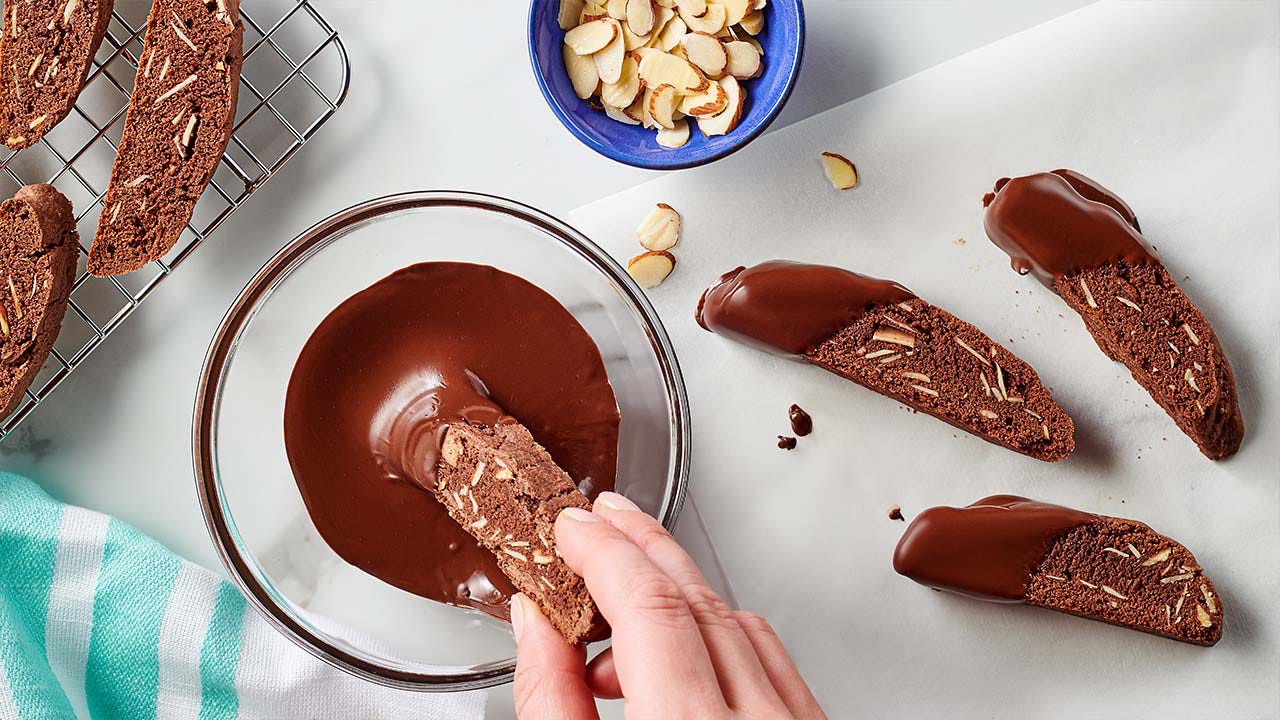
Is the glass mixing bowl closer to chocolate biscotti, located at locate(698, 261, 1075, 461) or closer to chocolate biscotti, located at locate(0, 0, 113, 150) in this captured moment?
chocolate biscotti, located at locate(698, 261, 1075, 461)

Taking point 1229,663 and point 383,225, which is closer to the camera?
point 383,225

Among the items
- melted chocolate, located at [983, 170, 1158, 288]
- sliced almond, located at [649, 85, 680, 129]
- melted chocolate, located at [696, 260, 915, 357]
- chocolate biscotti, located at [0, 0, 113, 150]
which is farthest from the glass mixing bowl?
melted chocolate, located at [983, 170, 1158, 288]

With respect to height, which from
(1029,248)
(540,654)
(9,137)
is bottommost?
(1029,248)

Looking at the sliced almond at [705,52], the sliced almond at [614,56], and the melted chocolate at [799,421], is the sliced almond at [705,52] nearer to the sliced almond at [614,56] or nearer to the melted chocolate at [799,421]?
the sliced almond at [614,56]

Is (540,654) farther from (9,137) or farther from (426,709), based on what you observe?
(9,137)

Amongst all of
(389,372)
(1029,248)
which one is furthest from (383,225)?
(1029,248)

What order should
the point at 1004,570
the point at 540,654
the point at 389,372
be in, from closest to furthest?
the point at 540,654 → the point at 389,372 → the point at 1004,570

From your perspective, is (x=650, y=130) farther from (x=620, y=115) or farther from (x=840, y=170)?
(x=840, y=170)

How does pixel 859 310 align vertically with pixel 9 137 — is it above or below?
below
